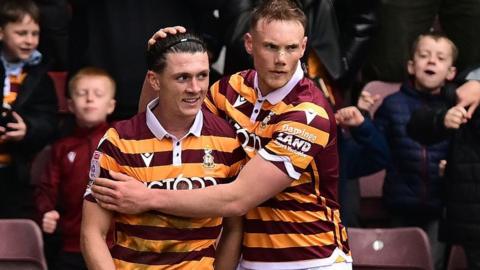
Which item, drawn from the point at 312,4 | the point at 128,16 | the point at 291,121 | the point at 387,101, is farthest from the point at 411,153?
the point at 291,121

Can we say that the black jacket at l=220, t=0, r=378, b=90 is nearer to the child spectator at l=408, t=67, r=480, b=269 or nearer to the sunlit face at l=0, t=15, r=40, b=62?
the child spectator at l=408, t=67, r=480, b=269

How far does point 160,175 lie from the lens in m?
5.16

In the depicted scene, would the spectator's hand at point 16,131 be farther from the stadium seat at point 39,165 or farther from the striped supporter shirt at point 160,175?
the striped supporter shirt at point 160,175

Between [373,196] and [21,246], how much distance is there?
2263mm

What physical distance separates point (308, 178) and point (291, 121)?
0.29 meters

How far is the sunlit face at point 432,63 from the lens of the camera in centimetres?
743

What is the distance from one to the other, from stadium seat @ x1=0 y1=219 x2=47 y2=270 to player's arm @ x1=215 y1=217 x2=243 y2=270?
4.93 ft

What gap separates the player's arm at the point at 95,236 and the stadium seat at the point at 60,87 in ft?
9.12

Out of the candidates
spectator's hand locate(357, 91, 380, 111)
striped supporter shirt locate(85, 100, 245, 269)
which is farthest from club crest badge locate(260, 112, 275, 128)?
spectator's hand locate(357, 91, 380, 111)

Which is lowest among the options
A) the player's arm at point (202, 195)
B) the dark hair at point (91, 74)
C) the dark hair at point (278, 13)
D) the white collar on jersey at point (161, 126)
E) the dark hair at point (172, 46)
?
the player's arm at point (202, 195)

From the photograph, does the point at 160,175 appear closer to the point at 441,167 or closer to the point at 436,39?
the point at 441,167

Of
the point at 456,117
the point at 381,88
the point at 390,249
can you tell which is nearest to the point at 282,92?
the point at 456,117

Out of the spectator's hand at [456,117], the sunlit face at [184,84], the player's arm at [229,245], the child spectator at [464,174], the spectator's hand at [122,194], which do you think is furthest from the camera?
the child spectator at [464,174]

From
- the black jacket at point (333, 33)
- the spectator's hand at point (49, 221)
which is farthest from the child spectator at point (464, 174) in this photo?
the spectator's hand at point (49, 221)
